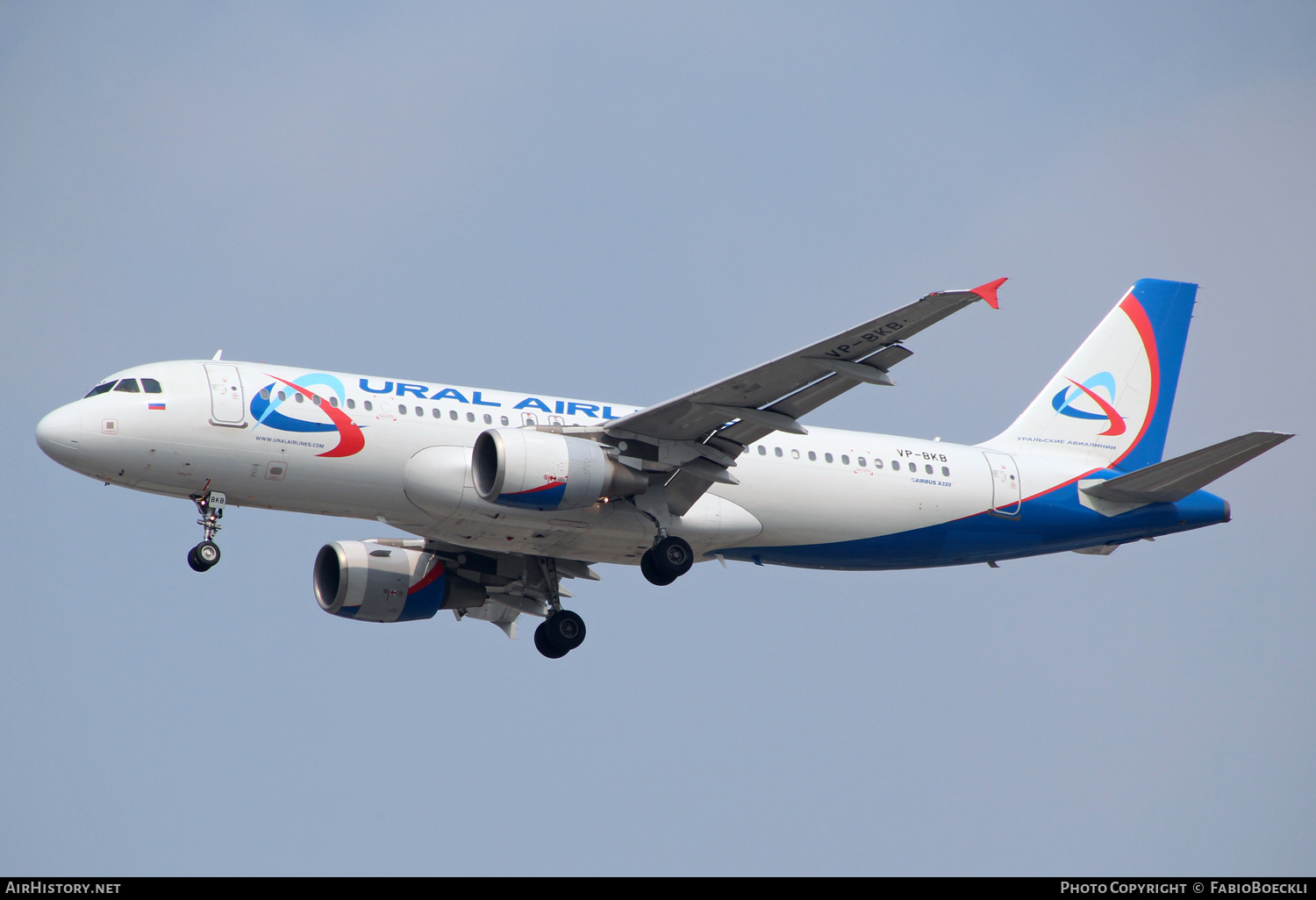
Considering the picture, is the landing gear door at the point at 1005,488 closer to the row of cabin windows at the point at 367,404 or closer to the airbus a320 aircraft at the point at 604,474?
the airbus a320 aircraft at the point at 604,474

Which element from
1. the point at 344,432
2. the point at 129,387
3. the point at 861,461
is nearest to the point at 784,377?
the point at 861,461

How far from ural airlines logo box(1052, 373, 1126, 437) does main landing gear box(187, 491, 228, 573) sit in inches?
783

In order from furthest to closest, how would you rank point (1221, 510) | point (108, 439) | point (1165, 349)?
point (1165, 349)
point (1221, 510)
point (108, 439)

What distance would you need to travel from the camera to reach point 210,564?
2742 centimetres

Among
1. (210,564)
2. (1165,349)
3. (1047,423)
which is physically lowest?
(210,564)

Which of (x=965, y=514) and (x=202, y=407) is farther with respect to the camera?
(x=965, y=514)

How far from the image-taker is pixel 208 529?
2752 cm

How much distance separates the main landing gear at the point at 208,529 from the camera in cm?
2734

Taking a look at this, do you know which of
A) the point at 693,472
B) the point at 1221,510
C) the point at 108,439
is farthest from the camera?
the point at 1221,510

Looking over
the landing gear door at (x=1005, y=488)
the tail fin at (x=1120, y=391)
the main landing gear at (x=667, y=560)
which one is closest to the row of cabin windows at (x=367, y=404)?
the main landing gear at (x=667, y=560)

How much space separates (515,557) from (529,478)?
6.68 m

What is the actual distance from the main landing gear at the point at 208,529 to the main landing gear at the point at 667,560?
8348mm

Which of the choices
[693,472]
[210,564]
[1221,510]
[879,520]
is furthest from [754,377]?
[1221,510]
